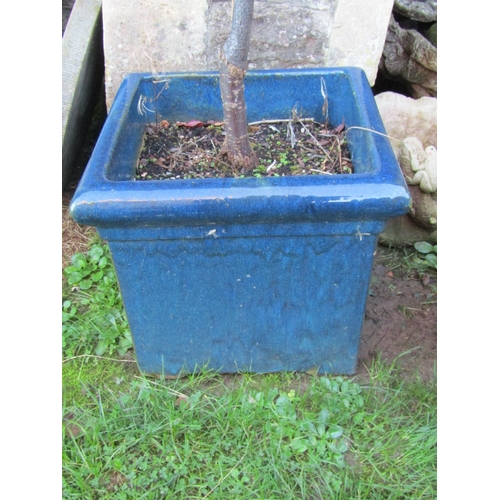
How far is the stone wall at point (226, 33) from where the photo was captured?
6.21ft

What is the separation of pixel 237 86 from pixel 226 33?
1.91 feet

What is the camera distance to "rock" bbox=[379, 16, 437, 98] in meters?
2.46

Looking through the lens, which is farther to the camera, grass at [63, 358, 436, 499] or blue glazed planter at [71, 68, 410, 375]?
grass at [63, 358, 436, 499]

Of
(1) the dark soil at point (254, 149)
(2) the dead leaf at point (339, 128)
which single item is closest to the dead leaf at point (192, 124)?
(1) the dark soil at point (254, 149)

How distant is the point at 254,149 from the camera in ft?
5.43

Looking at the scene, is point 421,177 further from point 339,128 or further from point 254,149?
point 254,149

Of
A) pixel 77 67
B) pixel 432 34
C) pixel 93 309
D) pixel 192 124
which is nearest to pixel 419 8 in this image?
pixel 432 34

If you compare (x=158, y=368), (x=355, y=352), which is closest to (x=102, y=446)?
(x=158, y=368)

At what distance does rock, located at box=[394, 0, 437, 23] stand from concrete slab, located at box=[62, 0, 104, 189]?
1.40m

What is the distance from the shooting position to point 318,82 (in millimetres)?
1752

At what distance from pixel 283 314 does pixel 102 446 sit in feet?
2.03

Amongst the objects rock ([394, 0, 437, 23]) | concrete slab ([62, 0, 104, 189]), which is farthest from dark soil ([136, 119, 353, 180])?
rock ([394, 0, 437, 23])

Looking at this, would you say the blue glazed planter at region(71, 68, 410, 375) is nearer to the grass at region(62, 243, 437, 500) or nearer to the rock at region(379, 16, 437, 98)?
the grass at region(62, 243, 437, 500)

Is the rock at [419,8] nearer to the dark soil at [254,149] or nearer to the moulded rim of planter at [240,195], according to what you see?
the dark soil at [254,149]
